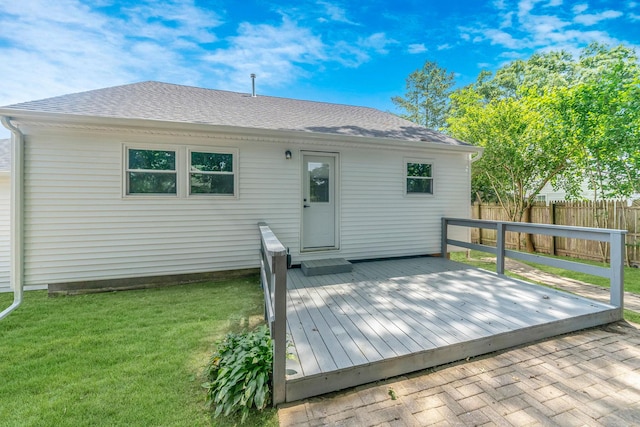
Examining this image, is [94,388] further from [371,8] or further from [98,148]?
[371,8]

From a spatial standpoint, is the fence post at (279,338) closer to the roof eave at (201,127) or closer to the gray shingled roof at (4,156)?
the roof eave at (201,127)

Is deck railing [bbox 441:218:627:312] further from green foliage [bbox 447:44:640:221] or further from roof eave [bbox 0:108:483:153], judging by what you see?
green foliage [bbox 447:44:640:221]

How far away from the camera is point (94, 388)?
210 cm

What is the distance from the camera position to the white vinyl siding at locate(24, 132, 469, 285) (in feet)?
14.1

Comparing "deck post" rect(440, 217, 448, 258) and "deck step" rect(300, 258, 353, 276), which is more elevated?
"deck post" rect(440, 217, 448, 258)

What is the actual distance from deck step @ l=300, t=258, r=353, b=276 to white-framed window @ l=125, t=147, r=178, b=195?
2777mm

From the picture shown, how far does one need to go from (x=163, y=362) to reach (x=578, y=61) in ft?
78.9

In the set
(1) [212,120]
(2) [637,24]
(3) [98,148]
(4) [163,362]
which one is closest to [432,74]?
(2) [637,24]

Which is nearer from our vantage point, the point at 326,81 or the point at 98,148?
the point at 98,148

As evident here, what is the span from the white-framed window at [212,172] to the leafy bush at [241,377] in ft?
11.2

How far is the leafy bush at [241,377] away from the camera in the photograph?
1802 millimetres

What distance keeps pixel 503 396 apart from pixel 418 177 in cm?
516

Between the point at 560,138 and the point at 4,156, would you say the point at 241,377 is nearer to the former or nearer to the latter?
the point at 4,156

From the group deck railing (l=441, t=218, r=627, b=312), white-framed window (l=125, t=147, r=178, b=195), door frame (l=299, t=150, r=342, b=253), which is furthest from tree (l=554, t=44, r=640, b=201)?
white-framed window (l=125, t=147, r=178, b=195)
